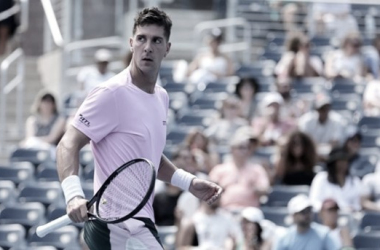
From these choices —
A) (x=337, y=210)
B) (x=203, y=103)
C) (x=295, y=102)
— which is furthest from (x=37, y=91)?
(x=337, y=210)

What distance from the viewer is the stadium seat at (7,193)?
38.5 ft

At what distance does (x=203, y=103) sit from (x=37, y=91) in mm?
2863

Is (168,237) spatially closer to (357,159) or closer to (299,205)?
(299,205)

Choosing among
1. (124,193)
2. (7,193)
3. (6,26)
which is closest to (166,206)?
(7,193)

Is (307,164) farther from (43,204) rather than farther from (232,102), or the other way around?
(43,204)

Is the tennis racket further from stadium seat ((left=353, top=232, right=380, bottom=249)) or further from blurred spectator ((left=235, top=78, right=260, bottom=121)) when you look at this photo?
blurred spectator ((left=235, top=78, right=260, bottom=121))

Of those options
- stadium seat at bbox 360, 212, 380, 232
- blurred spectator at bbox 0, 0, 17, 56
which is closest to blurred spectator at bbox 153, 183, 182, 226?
stadium seat at bbox 360, 212, 380, 232

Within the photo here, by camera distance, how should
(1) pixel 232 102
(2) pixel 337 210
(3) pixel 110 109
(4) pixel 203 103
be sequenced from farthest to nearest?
(4) pixel 203 103 → (1) pixel 232 102 → (2) pixel 337 210 → (3) pixel 110 109

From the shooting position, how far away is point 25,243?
1080cm

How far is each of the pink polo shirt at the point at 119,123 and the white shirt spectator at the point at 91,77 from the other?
8576mm

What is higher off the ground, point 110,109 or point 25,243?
point 110,109

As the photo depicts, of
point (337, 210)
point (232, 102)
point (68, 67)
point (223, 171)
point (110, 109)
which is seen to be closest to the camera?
point (110, 109)

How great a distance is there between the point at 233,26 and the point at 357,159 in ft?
16.7

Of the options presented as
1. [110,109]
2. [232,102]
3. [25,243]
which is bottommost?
[25,243]
